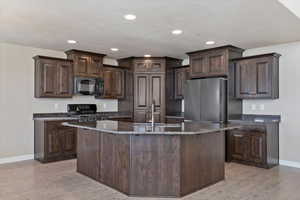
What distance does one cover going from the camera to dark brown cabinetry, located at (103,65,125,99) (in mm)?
6199

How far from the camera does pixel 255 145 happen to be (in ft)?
15.1

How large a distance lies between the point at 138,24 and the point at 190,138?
1923 millimetres

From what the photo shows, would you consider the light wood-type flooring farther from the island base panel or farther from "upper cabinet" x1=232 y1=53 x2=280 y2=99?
"upper cabinet" x1=232 y1=53 x2=280 y2=99

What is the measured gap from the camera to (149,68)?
639 centimetres

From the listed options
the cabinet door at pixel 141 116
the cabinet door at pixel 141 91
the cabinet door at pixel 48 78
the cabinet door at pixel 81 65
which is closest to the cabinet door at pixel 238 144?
the cabinet door at pixel 141 116

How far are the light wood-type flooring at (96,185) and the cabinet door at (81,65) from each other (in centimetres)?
219

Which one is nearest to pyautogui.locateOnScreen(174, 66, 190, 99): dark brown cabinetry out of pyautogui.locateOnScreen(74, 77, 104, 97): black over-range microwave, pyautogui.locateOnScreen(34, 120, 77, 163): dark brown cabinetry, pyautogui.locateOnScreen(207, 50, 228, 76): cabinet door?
pyautogui.locateOnScreen(207, 50, 228, 76): cabinet door

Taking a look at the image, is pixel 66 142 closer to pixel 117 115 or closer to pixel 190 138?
pixel 117 115

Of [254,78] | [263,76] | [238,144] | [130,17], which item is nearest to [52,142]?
[130,17]

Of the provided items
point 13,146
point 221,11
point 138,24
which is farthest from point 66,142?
point 221,11

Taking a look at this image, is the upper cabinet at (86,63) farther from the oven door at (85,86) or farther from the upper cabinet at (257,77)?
the upper cabinet at (257,77)

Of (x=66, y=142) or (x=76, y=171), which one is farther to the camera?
(x=66, y=142)

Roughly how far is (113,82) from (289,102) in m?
4.15

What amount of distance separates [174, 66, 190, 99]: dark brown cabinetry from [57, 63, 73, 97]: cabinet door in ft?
9.07
